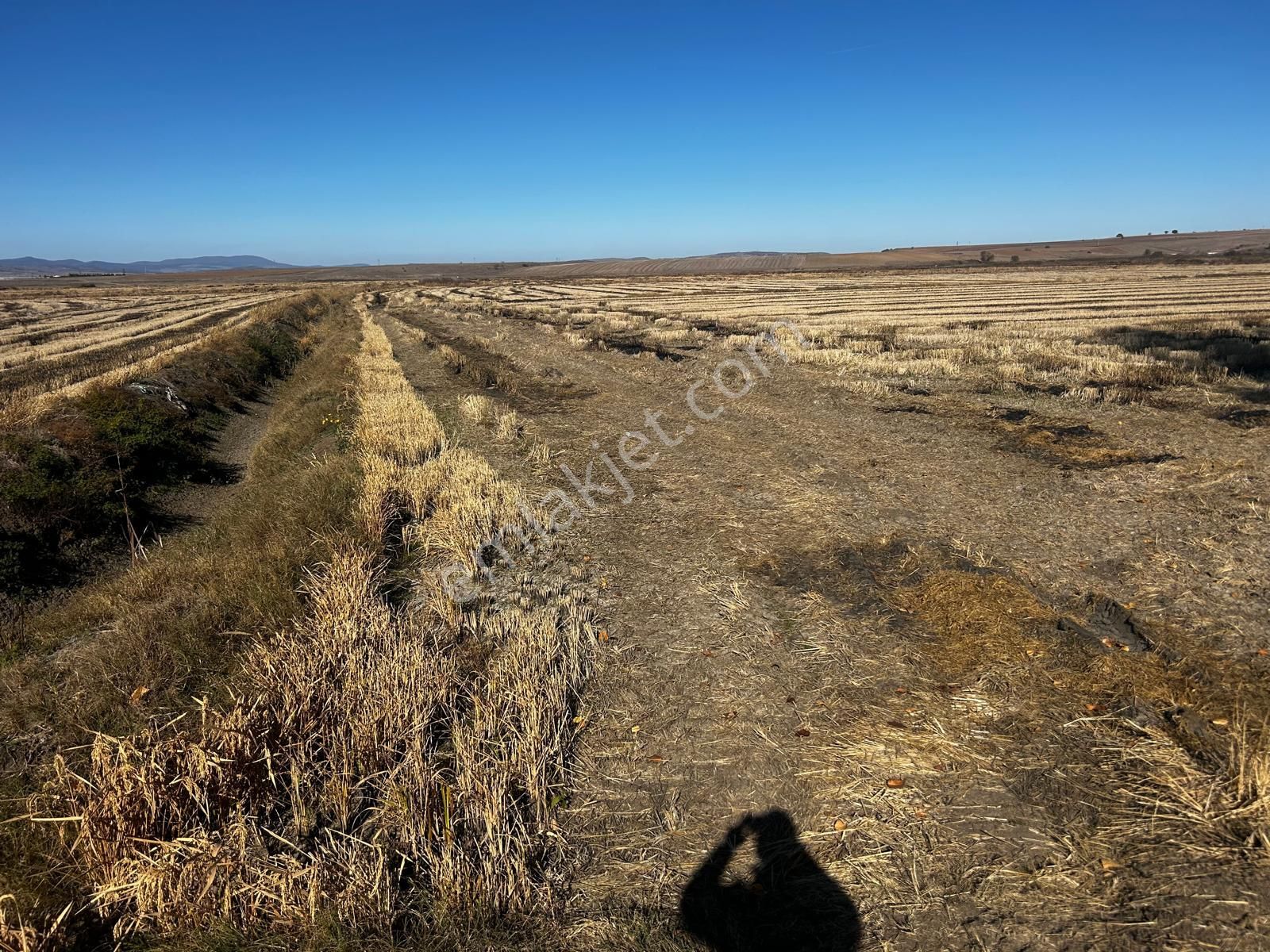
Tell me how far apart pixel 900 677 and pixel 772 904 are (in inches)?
88.5

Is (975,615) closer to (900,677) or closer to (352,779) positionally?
(900,677)

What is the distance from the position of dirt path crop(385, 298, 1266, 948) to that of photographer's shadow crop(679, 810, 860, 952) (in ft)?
0.32

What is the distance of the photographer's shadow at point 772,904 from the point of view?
3053 millimetres

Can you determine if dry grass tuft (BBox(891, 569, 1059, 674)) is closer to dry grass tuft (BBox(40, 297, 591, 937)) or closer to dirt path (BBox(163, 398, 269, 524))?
dry grass tuft (BBox(40, 297, 591, 937))

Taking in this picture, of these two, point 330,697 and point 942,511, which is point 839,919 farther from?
point 942,511

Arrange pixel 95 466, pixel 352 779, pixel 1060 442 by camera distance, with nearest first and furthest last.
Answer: pixel 352 779 < pixel 1060 442 < pixel 95 466

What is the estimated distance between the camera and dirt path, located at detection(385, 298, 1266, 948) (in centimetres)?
323

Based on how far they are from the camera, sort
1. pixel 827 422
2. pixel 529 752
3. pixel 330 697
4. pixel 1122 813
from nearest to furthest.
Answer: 1. pixel 1122 813
2. pixel 529 752
3. pixel 330 697
4. pixel 827 422

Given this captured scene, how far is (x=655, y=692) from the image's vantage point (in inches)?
196

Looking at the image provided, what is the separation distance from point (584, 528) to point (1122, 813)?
19.6 ft

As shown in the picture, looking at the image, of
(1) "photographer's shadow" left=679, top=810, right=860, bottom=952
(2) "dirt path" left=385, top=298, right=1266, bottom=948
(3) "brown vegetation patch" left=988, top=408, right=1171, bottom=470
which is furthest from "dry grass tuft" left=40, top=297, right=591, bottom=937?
(3) "brown vegetation patch" left=988, top=408, right=1171, bottom=470

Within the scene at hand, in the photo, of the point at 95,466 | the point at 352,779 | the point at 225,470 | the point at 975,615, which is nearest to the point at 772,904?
the point at 352,779

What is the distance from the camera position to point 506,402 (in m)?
16.5

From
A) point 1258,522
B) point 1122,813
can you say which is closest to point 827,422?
point 1258,522
